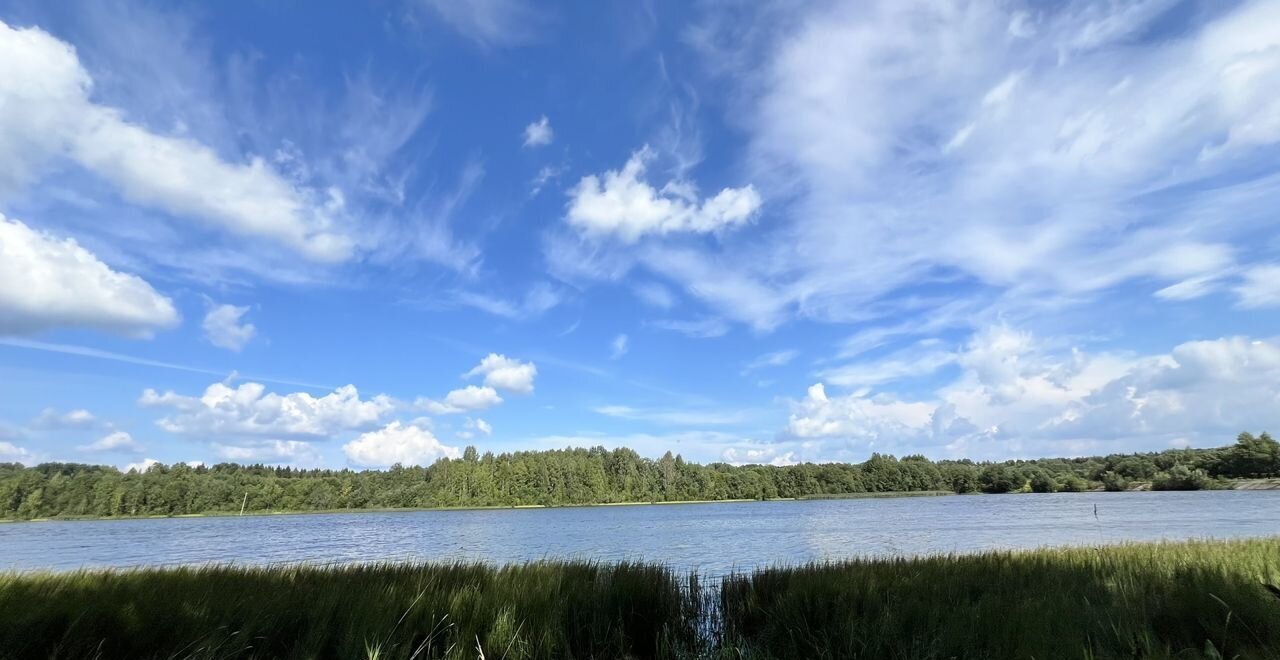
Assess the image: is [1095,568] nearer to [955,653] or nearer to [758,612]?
[758,612]

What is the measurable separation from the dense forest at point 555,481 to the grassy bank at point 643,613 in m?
114

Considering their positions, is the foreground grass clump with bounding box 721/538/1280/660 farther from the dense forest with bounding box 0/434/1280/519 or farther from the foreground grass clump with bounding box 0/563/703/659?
the dense forest with bounding box 0/434/1280/519

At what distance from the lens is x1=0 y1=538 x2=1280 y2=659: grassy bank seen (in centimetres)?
648

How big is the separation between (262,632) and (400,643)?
1.74m

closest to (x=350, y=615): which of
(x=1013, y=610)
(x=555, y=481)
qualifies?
(x=1013, y=610)

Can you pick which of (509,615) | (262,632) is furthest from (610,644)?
(262,632)

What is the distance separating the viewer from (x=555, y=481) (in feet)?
413

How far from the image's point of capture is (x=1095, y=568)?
11.5 m

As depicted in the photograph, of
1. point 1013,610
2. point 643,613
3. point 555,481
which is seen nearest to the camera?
point 1013,610

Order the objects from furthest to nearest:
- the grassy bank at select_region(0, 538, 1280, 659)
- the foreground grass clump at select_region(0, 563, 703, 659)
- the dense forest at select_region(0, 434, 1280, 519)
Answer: the dense forest at select_region(0, 434, 1280, 519)
the foreground grass clump at select_region(0, 563, 703, 659)
the grassy bank at select_region(0, 538, 1280, 659)

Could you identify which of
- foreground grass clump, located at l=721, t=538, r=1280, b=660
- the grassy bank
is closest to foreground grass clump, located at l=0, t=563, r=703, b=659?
the grassy bank

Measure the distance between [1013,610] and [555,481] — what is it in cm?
12317

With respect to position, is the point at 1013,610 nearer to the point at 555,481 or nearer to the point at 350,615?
the point at 350,615

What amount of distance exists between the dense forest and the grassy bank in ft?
373
